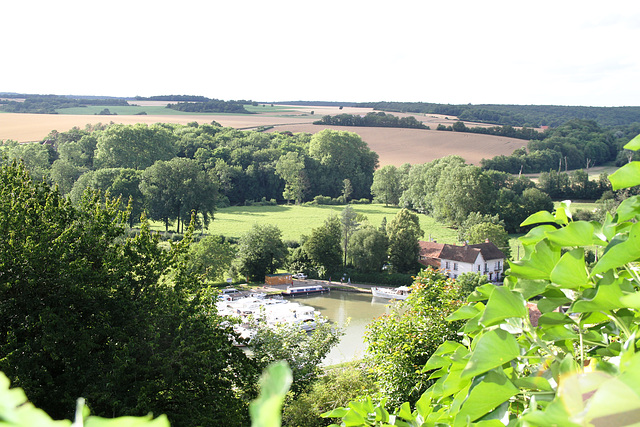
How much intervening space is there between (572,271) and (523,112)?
153345mm

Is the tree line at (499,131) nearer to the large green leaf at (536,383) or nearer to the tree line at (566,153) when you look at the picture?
the tree line at (566,153)

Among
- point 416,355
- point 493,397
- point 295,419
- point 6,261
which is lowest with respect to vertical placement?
point 295,419

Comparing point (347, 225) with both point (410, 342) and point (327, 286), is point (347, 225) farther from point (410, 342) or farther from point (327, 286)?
point (410, 342)

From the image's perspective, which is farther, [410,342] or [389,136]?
[389,136]

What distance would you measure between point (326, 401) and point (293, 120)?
4302 inches

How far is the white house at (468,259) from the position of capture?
1575 inches

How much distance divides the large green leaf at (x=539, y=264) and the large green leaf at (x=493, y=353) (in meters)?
0.33

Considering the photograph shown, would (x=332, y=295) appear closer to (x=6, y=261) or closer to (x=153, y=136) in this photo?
(x=6, y=261)

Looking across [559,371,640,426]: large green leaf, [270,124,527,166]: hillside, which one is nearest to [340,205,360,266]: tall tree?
[270,124,527,166]: hillside

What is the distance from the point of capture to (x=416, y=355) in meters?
10.7

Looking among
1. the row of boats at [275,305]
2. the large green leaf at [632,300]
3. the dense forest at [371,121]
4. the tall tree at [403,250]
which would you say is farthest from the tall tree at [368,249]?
the dense forest at [371,121]

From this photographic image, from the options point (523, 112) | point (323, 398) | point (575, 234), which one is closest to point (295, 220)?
point (323, 398)

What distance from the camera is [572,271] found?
5.02 feet

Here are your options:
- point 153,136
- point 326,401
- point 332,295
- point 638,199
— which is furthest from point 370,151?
point 638,199
